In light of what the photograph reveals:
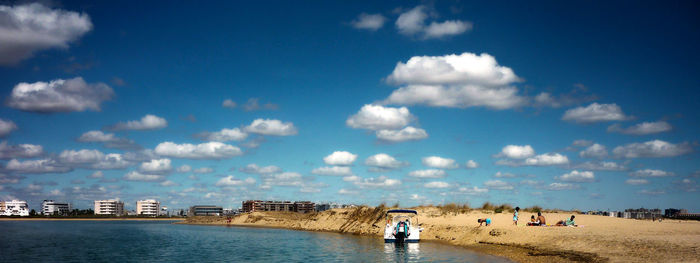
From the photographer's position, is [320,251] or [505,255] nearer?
[505,255]

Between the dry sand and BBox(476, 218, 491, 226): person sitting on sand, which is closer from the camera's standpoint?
the dry sand

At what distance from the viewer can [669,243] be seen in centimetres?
2983

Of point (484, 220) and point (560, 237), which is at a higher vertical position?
point (484, 220)

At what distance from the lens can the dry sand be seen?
28.2 m

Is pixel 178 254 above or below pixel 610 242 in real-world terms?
below

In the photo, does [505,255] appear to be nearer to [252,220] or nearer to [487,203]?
[487,203]

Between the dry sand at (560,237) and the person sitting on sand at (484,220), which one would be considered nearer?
the dry sand at (560,237)

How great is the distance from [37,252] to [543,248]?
1853 inches

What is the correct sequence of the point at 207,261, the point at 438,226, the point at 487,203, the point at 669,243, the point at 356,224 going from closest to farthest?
the point at 669,243
the point at 207,261
the point at 438,226
the point at 487,203
the point at 356,224

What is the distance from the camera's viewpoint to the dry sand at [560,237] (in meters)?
28.2

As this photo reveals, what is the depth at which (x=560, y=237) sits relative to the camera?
1495 inches

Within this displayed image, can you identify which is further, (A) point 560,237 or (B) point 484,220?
(B) point 484,220

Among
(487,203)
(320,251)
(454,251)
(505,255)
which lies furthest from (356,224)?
(505,255)

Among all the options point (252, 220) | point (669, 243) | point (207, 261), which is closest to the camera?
point (669, 243)
